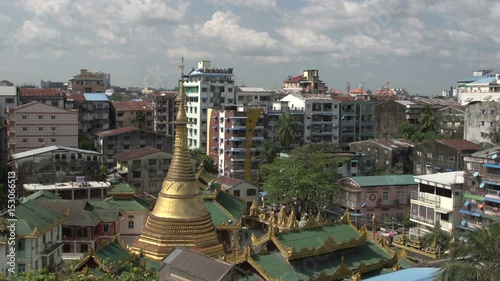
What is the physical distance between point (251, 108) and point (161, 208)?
128 ft

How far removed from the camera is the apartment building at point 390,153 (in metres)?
61.5

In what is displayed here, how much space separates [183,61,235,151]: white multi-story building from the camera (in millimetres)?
72875

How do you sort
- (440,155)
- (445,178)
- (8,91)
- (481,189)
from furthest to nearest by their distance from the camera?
(8,91) < (440,155) < (445,178) < (481,189)

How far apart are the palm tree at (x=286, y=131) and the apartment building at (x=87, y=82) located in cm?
4977

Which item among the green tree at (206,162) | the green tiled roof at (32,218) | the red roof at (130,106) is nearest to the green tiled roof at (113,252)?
the green tiled roof at (32,218)

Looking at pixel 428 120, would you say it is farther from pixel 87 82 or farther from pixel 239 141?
pixel 87 82

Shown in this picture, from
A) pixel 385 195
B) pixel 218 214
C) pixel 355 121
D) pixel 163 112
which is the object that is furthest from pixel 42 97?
pixel 218 214

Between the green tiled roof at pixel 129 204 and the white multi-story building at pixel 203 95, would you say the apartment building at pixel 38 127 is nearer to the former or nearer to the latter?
the white multi-story building at pixel 203 95

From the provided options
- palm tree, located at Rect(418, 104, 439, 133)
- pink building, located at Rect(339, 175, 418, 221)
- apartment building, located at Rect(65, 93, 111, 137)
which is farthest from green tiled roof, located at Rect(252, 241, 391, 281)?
apartment building, located at Rect(65, 93, 111, 137)

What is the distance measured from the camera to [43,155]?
157ft

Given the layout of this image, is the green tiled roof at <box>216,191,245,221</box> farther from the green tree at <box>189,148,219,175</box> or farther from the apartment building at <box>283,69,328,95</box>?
the apartment building at <box>283,69,328,95</box>

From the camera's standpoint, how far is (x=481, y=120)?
64.6m

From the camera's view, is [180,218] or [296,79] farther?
[296,79]

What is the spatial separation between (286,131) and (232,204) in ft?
88.3
